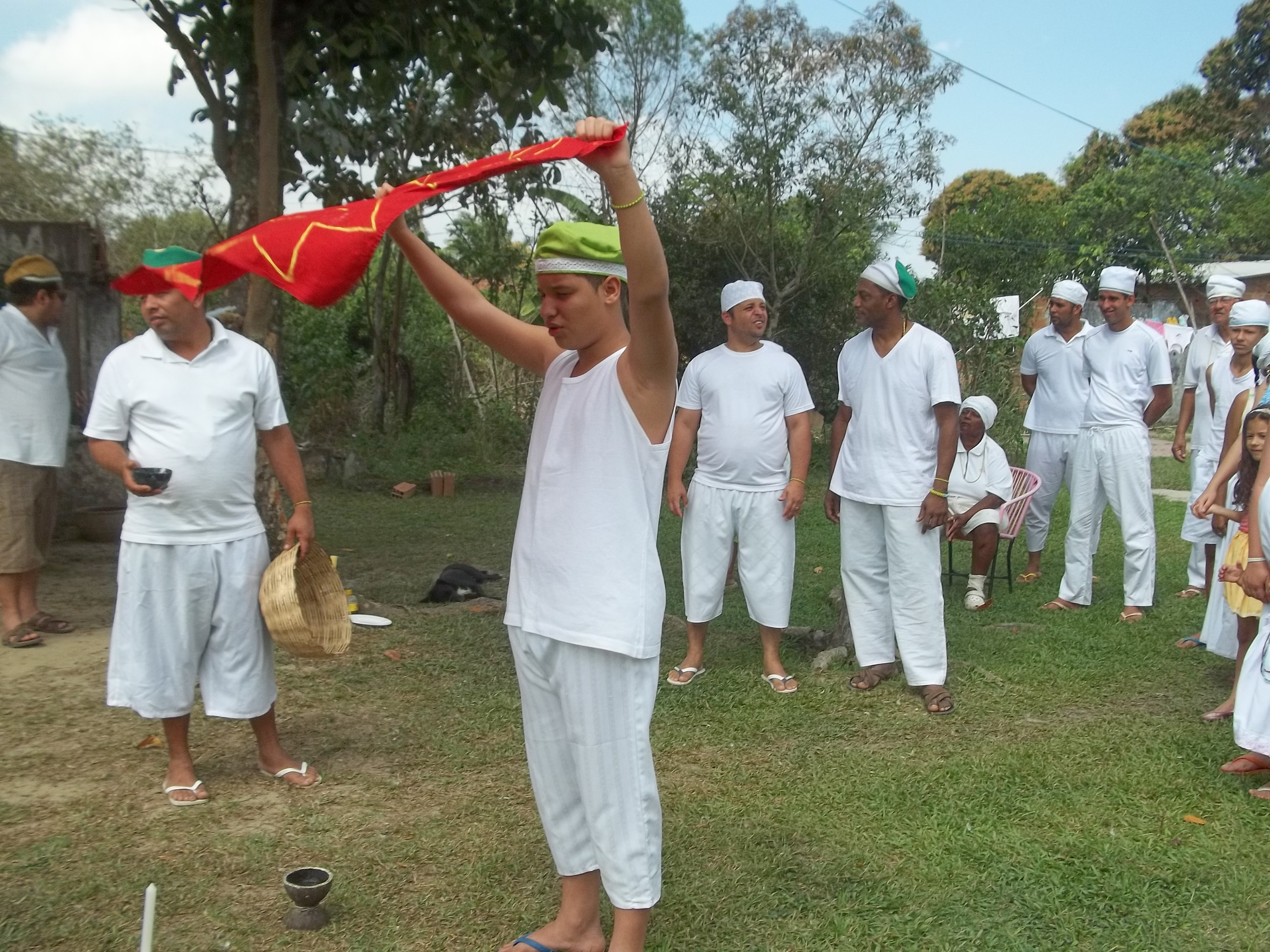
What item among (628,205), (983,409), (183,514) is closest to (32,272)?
(183,514)

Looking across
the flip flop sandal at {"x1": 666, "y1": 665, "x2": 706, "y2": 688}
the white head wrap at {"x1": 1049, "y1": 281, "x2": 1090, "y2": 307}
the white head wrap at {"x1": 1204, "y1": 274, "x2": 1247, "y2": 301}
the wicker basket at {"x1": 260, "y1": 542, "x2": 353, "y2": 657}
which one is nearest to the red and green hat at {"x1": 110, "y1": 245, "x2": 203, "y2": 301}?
the wicker basket at {"x1": 260, "y1": 542, "x2": 353, "y2": 657}

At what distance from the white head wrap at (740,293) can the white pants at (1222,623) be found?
2599mm

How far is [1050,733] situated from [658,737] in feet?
5.89

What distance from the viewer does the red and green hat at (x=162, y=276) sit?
4.02 m

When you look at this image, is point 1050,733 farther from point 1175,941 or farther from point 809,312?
point 809,312

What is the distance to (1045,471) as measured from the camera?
847 cm

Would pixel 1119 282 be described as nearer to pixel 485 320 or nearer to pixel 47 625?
pixel 485 320

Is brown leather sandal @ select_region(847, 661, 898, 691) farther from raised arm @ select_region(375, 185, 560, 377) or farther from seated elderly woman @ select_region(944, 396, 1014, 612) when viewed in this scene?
raised arm @ select_region(375, 185, 560, 377)

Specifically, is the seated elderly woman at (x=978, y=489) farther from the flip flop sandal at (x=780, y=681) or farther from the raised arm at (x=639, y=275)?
the raised arm at (x=639, y=275)

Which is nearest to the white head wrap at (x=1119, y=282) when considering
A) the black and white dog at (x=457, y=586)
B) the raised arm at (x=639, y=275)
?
the black and white dog at (x=457, y=586)

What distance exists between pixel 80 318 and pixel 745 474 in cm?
686

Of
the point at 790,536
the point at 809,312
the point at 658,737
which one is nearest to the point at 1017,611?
the point at 790,536

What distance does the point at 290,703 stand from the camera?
5598 millimetres

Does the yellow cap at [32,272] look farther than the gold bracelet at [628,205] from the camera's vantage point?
Yes
